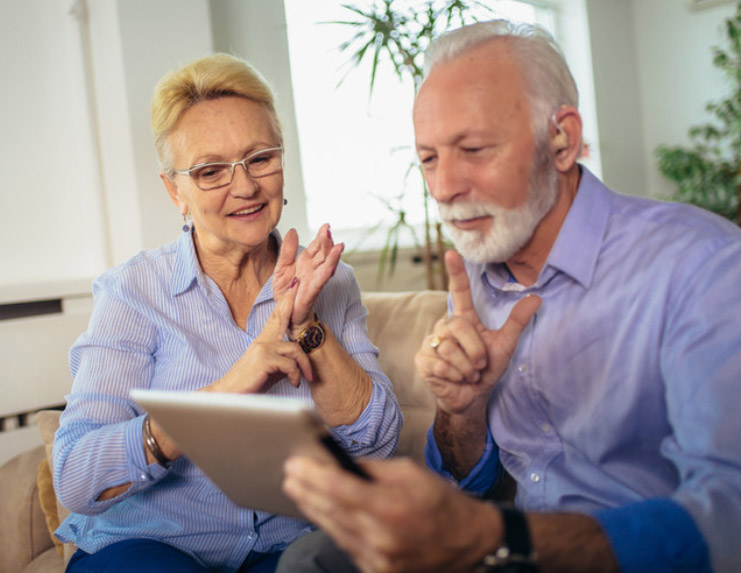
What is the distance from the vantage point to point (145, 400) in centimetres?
81

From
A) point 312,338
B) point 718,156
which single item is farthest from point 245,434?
point 718,156

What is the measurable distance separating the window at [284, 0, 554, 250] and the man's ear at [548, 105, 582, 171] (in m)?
2.44

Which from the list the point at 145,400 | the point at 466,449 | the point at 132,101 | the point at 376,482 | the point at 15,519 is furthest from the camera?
the point at 132,101

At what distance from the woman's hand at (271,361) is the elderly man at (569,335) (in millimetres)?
308

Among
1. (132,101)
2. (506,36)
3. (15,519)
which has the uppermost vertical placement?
(132,101)

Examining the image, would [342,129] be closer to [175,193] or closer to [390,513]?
[175,193]

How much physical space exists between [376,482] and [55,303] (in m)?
2.13

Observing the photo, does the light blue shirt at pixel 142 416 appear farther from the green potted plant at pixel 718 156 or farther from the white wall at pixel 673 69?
the white wall at pixel 673 69

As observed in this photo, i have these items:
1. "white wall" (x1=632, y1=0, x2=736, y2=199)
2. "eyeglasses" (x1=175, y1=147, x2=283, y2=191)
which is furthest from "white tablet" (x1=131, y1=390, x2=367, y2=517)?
"white wall" (x1=632, y1=0, x2=736, y2=199)

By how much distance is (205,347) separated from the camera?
4.99 feet

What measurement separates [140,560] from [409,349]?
88 cm

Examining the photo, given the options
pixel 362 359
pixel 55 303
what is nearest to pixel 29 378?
pixel 55 303

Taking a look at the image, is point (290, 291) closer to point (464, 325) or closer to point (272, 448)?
point (464, 325)

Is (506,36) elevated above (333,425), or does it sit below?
above
